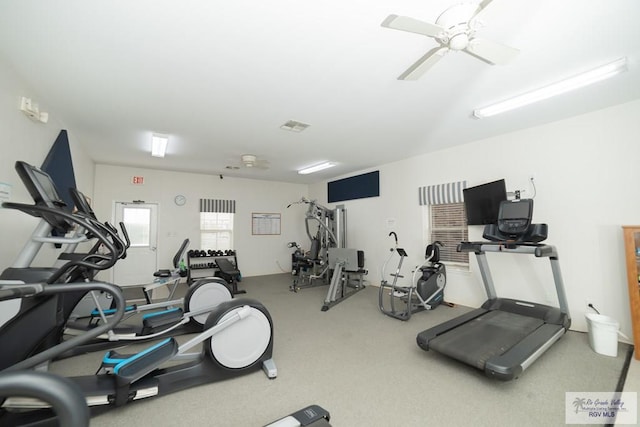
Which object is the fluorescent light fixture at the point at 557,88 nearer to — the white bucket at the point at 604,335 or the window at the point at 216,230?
the white bucket at the point at 604,335

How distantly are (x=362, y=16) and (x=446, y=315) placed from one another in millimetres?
4146

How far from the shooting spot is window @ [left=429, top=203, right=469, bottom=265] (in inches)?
192

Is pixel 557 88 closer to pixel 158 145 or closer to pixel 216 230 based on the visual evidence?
pixel 158 145

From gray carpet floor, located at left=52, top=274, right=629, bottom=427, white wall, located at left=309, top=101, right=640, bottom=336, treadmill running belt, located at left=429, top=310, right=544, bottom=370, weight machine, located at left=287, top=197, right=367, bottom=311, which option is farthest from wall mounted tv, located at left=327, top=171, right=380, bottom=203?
gray carpet floor, located at left=52, top=274, right=629, bottom=427

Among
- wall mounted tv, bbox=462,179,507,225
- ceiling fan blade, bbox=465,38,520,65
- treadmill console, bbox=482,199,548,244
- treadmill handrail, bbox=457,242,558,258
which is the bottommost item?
treadmill handrail, bbox=457,242,558,258

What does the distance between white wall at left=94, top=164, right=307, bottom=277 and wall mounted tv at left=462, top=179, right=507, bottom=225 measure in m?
5.27

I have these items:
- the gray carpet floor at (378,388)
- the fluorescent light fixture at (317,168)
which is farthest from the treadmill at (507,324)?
the fluorescent light fixture at (317,168)

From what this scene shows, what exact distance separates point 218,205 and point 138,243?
Answer: 2033 millimetres

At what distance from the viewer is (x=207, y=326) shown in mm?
2451

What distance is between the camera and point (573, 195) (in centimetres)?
357

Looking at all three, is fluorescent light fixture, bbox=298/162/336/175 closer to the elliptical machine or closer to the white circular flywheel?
the elliptical machine

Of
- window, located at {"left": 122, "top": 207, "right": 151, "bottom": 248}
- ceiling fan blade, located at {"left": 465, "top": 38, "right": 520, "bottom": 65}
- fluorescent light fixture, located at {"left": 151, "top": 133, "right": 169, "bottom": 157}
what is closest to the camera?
ceiling fan blade, located at {"left": 465, "top": 38, "right": 520, "bottom": 65}

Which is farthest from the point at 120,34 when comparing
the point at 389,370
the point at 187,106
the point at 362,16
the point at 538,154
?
the point at 538,154

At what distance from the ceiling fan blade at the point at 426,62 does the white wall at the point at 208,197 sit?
623 cm
